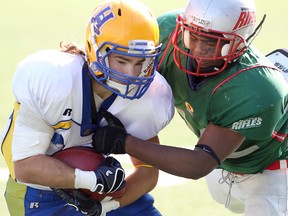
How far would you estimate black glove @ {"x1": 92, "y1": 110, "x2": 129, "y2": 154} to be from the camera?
3316 millimetres

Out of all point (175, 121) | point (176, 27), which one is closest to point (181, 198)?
point (175, 121)

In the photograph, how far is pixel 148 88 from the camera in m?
3.44

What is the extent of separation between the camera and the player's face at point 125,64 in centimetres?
330

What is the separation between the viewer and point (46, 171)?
3238mm

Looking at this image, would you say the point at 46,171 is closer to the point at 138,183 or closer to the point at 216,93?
the point at 138,183

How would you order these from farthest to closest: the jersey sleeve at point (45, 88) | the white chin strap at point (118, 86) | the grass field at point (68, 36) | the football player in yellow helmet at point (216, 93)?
the grass field at point (68, 36), the football player in yellow helmet at point (216, 93), the white chin strap at point (118, 86), the jersey sleeve at point (45, 88)

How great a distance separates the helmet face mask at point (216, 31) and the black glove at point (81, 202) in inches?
29.6

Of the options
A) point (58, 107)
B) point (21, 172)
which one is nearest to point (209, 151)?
point (58, 107)

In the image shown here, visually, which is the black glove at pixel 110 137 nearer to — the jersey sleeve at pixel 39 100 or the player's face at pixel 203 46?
the jersey sleeve at pixel 39 100

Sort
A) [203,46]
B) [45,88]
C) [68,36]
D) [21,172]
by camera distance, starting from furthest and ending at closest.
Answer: [68,36]
[203,46]
[21,172]
[45,88]

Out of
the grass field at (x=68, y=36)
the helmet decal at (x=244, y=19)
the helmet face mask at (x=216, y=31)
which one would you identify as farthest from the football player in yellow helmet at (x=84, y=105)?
the grass field at (x=68, y=36)

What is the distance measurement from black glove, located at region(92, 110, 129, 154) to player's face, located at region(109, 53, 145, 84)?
0.69 ft

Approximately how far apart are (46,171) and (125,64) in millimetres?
567

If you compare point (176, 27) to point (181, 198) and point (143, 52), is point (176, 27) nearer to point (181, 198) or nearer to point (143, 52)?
point (143, 52)
